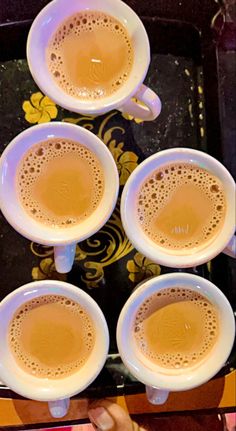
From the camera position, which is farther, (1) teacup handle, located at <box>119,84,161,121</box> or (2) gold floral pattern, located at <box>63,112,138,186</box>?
(2) gold floral pattern, located at <box>63,112,138,186</box>

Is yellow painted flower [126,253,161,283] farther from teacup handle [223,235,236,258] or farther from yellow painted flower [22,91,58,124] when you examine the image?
yellow painted flower [22,91,58,124]

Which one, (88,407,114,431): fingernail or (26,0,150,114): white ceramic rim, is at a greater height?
(26,0,150,114): white ceramic rim

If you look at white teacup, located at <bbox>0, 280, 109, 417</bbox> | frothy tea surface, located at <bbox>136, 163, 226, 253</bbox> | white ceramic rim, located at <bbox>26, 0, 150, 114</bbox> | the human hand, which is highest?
white ceramic rim, located at <bbox>26, 0, 150, 114</bbox>

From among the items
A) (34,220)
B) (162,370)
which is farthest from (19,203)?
(162,370)

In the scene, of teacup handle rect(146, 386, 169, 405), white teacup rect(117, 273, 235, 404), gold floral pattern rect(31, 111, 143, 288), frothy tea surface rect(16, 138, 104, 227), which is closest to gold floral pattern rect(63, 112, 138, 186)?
gold floral pattern rect(31, 111, 143, 288)

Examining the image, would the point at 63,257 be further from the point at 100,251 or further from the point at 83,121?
the point at 83,121

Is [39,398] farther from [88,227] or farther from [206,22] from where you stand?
[206,22]

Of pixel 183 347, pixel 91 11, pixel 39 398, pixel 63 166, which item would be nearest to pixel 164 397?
pixel 183 347
